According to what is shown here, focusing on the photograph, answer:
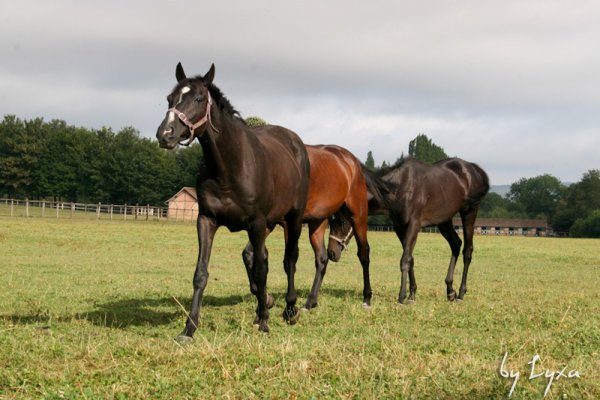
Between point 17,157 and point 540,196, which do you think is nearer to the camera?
point 17,157

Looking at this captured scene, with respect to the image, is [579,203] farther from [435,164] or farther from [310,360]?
[310,360]

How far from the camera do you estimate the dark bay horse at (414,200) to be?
11.6 metres

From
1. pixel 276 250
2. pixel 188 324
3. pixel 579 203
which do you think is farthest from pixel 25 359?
pixel 579 203

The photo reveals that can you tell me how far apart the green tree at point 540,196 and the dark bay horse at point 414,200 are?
150799 mm

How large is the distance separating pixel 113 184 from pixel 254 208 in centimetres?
9235

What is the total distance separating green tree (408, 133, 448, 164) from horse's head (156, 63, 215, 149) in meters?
104

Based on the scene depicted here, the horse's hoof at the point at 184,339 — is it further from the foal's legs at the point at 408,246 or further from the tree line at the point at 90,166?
the tree line at the point at 90,166

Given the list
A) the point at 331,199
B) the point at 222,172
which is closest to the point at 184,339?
the point at 222,172

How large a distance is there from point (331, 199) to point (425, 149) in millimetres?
106004

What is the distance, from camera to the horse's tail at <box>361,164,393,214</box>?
1161 cm

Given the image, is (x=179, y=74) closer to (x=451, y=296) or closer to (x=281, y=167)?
(x=281, y=167)

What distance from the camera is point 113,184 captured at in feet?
311

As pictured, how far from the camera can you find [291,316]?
8148mm

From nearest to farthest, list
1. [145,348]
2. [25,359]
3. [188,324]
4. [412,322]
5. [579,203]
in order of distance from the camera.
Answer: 1. [25,359]
2. [145,348]
3. [188,324]
4. [412,322]
5. [579,203]
